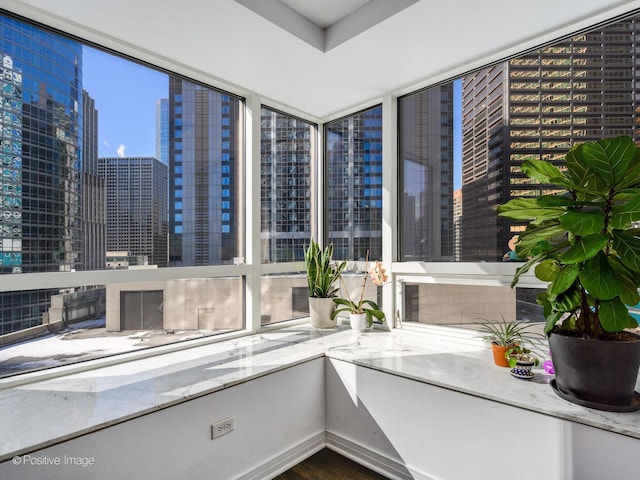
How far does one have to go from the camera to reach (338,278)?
3.02 meters

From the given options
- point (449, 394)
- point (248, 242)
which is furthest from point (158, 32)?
point (449, 394)

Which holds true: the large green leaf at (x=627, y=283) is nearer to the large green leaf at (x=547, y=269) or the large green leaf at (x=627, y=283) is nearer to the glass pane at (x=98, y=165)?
the large green leaf at (x=547, y=269)

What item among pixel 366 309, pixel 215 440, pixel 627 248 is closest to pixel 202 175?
pixel 366 309

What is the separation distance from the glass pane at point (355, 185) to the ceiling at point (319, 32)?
0.49 m

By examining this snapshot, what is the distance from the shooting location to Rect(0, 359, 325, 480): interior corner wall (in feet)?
4.35

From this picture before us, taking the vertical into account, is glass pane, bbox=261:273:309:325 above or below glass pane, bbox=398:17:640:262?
below

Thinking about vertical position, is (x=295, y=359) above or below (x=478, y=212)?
below

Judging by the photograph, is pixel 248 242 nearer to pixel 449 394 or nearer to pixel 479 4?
pixel 449 394

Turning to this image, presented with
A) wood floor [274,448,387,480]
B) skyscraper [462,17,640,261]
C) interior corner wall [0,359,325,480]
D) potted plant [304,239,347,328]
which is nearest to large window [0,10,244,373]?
potted plant [304,239,347,328]

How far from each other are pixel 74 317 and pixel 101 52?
146cm

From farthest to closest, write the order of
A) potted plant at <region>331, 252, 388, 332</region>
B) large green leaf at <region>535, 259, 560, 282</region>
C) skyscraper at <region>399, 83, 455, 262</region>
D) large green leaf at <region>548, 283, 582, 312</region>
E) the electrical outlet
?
potted plant at <region>331, 252, 388, 332</region> < skyscraper at <region>399, 83, 455, 262</region> < the electrical outlet < large green leaf at <region>535, 259, 560, 282</region> < large green leaf at <region>548, 283, 582, 312</region>

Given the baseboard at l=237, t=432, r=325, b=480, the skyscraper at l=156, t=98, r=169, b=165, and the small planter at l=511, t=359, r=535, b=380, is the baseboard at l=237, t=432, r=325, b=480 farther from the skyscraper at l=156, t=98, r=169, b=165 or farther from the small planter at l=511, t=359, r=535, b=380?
the skyscraper at l=156, t=98, r=169, b=165

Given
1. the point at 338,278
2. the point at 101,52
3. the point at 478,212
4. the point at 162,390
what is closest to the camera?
the point at 162,390

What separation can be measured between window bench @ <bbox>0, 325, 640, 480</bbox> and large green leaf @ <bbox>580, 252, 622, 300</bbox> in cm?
47
